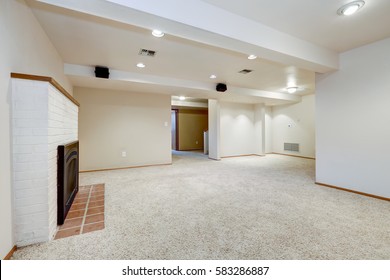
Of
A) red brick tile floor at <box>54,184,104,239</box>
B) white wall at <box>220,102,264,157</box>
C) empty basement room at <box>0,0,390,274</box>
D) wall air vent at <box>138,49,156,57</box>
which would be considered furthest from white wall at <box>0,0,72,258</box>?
white wall at <box>220,102,264,157</box>

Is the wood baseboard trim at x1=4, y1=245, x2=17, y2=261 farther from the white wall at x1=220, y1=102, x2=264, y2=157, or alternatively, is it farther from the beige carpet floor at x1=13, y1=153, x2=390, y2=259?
the white wall at x1=220, y1=102, x2=264, y2=157

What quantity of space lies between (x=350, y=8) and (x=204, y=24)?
64.0 inches

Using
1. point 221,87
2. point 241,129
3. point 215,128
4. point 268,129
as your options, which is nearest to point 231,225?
point 221,87

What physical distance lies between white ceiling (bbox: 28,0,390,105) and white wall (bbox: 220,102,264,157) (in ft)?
8.86

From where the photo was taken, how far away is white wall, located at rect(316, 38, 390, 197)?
2.78m

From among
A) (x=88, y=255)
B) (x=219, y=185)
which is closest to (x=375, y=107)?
(x=219, y=185)

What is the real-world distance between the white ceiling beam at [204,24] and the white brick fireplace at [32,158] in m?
0.80

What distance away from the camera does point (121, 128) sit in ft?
16.7

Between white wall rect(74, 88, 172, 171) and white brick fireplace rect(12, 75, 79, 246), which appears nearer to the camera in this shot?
white brick fireplace rect(12, 75, 79, 246)

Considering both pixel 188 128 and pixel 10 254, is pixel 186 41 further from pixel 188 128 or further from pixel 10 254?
pixel 188 128

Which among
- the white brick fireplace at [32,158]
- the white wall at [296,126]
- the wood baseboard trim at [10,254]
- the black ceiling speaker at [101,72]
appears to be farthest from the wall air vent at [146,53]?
the white wall at [296,126]

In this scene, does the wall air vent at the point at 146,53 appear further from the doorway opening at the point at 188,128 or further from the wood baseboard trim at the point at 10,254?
the doorway opening at the point at 188,128

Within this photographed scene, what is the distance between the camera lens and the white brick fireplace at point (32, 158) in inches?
62.6

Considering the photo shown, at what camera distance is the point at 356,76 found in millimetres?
3033
